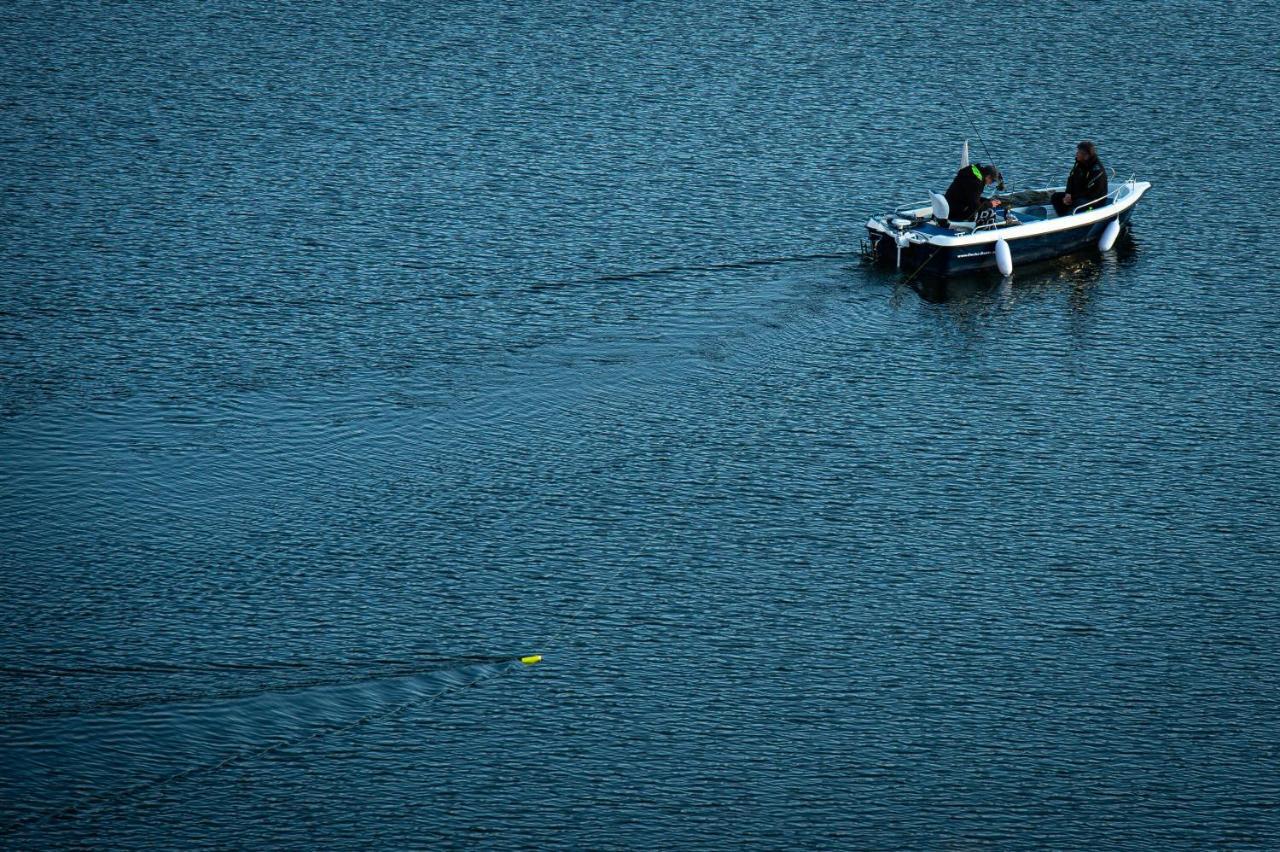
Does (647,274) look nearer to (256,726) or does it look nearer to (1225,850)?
(256,726)

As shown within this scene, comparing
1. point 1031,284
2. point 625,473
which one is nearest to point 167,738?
point 625,473

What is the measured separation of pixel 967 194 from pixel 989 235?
3.01ft

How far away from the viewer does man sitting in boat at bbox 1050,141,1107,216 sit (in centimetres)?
3403

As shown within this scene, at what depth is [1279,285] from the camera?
32.3 m

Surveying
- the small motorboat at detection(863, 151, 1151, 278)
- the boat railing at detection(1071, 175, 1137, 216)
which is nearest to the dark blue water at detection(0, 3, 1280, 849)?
the small motorboat at detection(863, 151, 1151, 278)

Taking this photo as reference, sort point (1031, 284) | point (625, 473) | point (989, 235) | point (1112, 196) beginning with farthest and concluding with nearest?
1. point (1112, 196)
2. point (1031, 284)
3. point (989, 235)
4. point (625, 473)

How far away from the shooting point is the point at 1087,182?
3412cm

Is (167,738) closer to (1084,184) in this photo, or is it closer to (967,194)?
(967,194)

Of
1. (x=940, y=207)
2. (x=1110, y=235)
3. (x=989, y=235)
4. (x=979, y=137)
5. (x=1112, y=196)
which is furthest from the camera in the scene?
(x=979, y=137)

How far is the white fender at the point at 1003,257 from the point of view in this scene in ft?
108

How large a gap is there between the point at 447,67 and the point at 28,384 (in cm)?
2021

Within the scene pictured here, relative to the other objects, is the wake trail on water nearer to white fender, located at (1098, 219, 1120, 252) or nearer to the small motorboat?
the small motorboat

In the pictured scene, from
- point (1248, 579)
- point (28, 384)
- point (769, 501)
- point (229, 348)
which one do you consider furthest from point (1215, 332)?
point (28, 384)

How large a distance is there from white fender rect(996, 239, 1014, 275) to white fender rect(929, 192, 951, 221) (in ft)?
3.97
